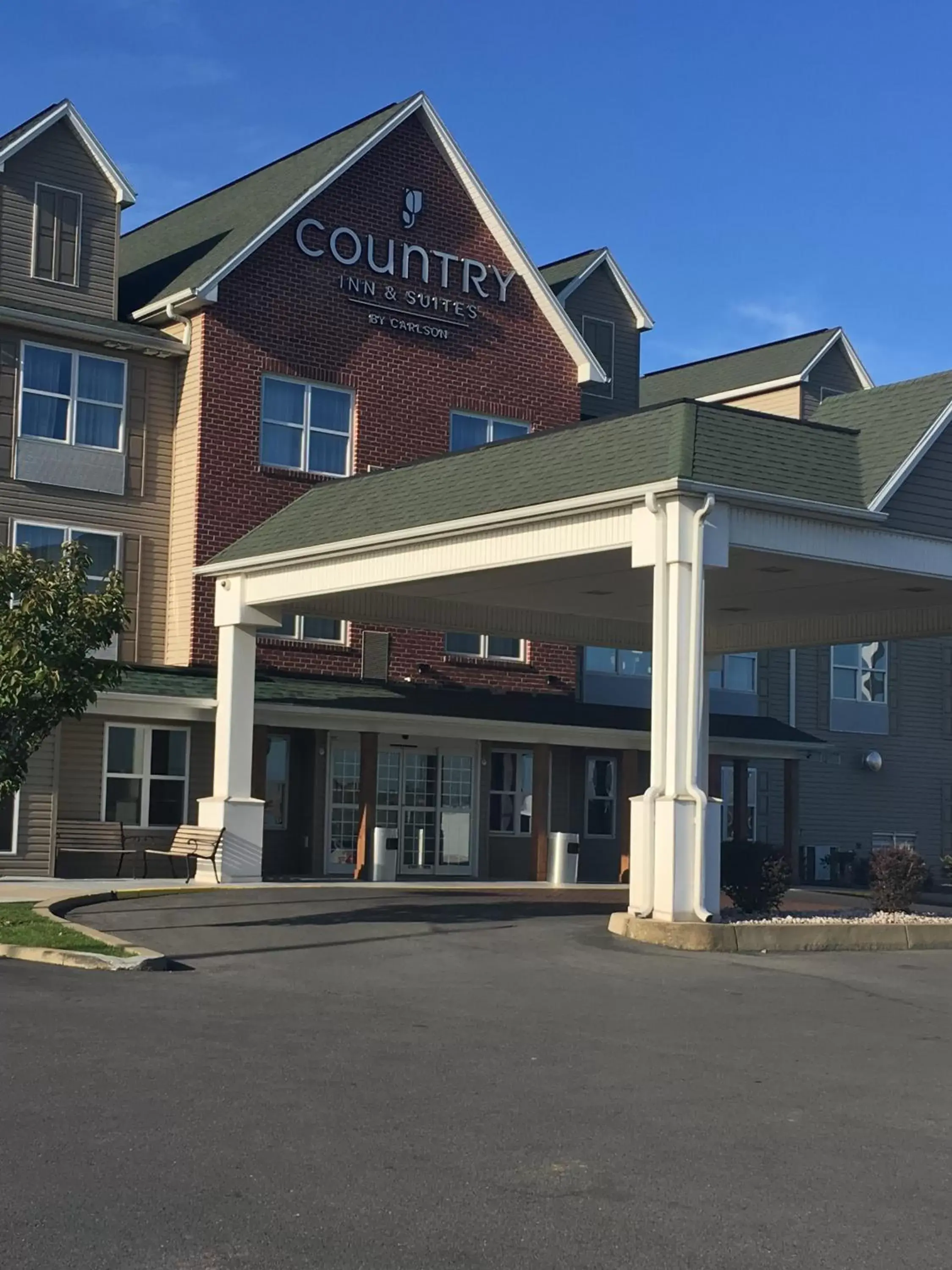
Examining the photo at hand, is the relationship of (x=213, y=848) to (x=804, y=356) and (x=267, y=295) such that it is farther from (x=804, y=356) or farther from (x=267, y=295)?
(x=804, y=356)

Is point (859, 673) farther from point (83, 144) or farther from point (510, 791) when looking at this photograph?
point (83, 144)

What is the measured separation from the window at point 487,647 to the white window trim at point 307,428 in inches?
149

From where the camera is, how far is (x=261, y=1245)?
6.29 m

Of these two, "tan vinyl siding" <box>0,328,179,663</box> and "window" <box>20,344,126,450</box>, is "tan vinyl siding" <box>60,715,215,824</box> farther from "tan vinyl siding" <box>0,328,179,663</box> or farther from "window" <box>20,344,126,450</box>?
"window" <box>20,344,126,450</box>

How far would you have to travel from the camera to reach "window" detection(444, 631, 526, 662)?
105ft

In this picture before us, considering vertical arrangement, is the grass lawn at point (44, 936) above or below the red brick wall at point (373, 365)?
below

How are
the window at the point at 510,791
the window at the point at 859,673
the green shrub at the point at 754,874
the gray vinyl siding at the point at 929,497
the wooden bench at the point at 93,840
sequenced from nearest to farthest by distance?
1. the green shrub at the point at 754,874
2. the gray vinyl siding at the point at 929,497
3. the wooden bench at the point at 93,840
4. the window at the point at 510,791
5. the window at the point at 859,673

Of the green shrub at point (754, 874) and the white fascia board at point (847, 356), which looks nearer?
the green shrub at point (754, 874)

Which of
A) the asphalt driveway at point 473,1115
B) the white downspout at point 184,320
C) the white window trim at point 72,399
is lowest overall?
the asphalt driveway at point 473,1115

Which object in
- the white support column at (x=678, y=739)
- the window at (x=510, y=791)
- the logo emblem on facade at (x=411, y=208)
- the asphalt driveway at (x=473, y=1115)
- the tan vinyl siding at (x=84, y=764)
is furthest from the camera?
the window at (x=510, y=791)

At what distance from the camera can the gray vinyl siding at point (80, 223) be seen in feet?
92.0

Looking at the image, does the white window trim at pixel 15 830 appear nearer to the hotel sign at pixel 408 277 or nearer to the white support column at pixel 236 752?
the white support column at pixel 236 752

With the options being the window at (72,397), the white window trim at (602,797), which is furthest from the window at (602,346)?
the window at (72,397)

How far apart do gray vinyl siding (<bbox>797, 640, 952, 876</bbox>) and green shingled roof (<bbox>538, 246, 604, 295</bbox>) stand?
9763 mm
